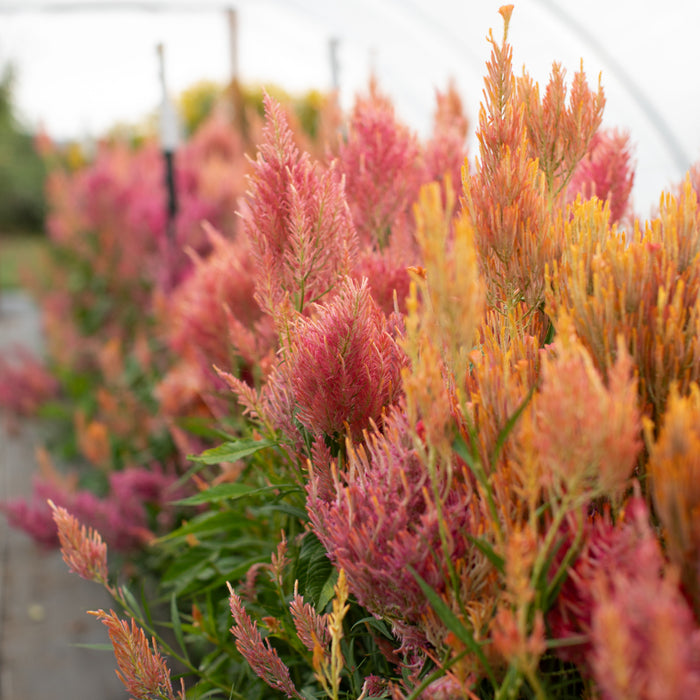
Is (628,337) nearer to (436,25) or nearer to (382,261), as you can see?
(382,261)

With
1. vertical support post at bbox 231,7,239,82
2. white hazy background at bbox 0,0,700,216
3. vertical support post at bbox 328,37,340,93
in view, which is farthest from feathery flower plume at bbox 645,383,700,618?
vertical support post at bbox 231,7,239,82

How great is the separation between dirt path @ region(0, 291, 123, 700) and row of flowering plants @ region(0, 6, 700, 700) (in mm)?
1226

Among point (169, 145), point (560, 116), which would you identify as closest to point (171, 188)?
point (169, 145)

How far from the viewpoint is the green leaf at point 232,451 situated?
3.56 feet

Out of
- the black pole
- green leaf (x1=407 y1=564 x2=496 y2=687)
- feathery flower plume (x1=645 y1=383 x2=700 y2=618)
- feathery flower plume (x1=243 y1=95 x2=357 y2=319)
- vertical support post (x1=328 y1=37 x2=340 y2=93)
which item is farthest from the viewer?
the black pole

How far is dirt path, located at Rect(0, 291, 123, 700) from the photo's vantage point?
7.91ft

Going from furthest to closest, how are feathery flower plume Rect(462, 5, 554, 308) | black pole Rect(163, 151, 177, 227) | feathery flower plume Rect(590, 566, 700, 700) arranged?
black pole Rect(163, 151, 177, 227) < feathery flower plume Rect(462, 5, 554, 308) < feathery flower plume Rect(590, 566, 700, 700)

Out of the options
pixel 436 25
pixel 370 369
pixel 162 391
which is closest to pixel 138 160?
pixel 436 25

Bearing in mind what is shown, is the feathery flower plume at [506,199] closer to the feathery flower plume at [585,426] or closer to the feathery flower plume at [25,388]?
the feathery flower plume at [585,426]

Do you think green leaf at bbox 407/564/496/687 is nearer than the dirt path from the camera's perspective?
Yes

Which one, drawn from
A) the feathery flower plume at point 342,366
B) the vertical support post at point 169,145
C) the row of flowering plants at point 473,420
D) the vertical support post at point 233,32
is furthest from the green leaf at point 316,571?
the vertical support post at point 233,32

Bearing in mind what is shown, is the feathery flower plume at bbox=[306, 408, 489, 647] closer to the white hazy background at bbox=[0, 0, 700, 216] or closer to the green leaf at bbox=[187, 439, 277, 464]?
the green leaf at bbox=[187, 439, 277, 464]

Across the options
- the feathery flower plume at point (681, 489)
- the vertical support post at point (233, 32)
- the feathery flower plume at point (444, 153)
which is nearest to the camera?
the feathery flower plume at point (681, 489)

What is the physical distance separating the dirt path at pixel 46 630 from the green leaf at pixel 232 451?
1595 millimetres
